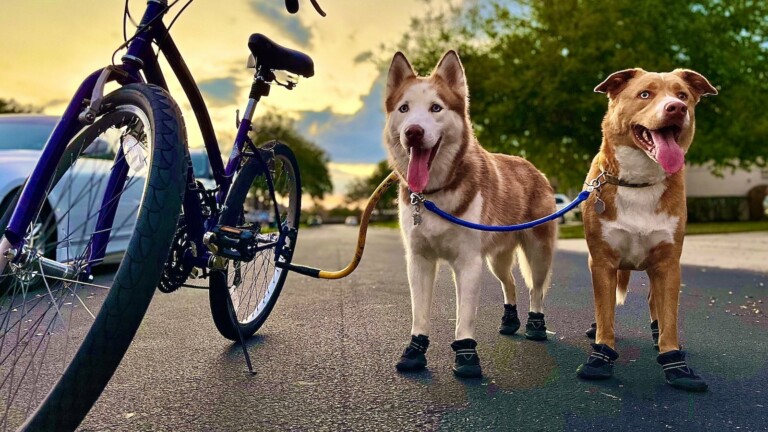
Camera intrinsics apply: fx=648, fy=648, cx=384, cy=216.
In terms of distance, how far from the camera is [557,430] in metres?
2.53

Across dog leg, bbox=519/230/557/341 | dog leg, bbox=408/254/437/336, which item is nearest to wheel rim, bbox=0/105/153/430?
dog leg, bbox=408/254/437/336

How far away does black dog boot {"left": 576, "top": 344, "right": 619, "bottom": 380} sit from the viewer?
3.26m

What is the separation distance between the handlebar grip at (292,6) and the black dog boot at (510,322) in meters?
2.48

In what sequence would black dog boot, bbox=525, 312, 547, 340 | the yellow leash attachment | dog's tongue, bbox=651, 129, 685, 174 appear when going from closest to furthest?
dog's tongue, bbox=651, 129, 685, 174 < the yellow leash attachment < black dog boot, bbox=525, 312, 547, 340

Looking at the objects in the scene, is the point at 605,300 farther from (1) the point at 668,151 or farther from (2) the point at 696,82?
(2) the point at 696,82

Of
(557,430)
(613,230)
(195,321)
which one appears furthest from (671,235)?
(195,321)

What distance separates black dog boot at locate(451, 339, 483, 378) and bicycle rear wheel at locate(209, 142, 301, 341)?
1261mm

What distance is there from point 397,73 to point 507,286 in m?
1.84

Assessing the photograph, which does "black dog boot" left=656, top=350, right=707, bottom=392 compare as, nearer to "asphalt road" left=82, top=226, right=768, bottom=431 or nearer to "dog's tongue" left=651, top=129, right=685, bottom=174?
"asphalt road" left=82, top=226, right=768, bottom=431

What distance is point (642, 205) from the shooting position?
10.9 feet

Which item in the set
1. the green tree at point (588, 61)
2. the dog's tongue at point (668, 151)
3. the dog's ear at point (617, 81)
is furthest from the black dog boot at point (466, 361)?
the green tree at point (588, 61)

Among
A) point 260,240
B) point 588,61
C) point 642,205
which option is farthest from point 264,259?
point 588,61

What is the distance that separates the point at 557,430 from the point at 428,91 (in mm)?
1775

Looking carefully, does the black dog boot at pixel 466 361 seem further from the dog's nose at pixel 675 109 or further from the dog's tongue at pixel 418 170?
the dog's nose at pixel 675 109
